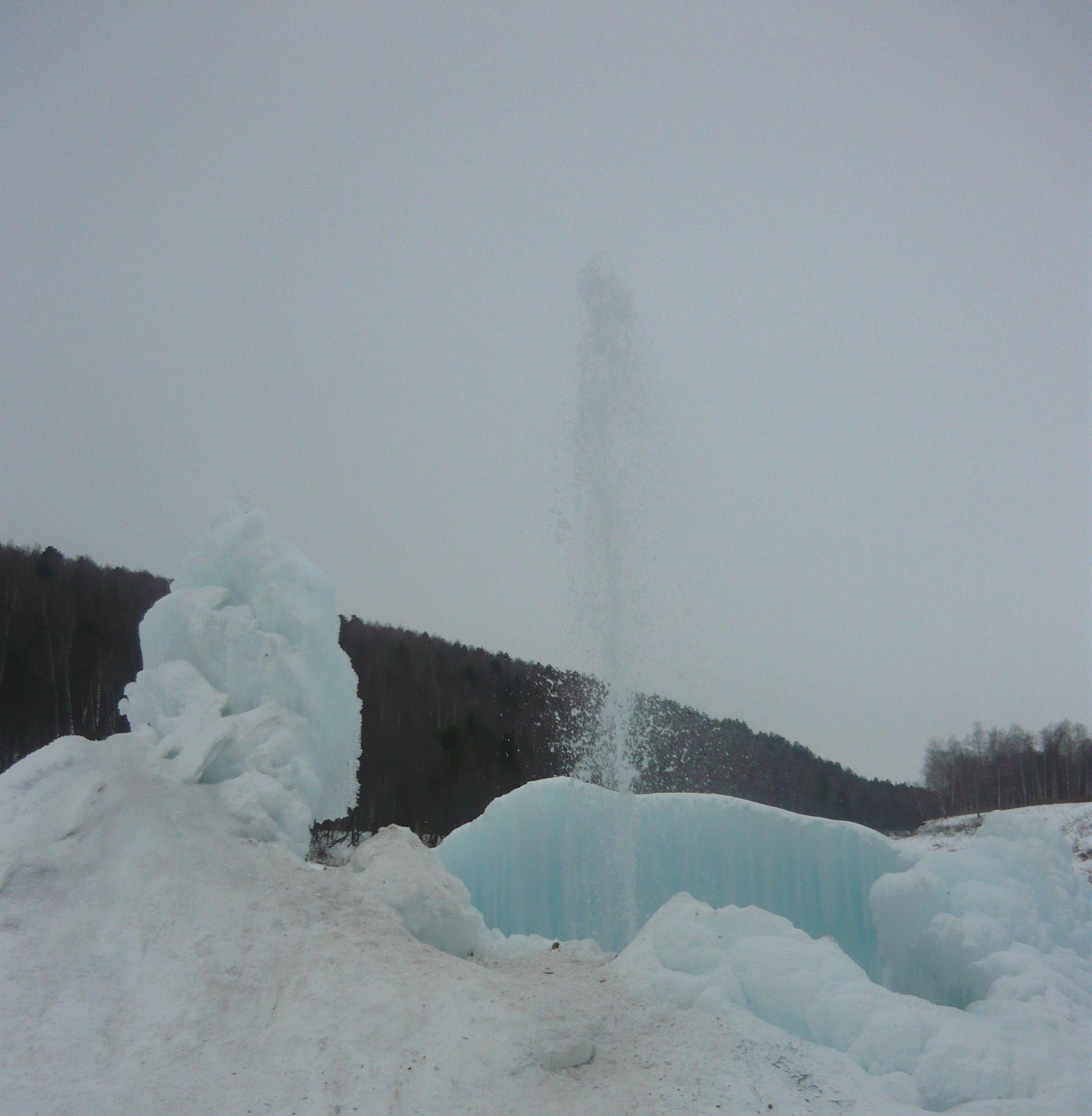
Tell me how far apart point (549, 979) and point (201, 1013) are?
2.74 meters

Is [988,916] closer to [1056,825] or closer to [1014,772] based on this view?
[1056,825]

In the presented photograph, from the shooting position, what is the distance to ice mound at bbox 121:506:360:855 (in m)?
8.33

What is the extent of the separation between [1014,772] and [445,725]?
37.6m

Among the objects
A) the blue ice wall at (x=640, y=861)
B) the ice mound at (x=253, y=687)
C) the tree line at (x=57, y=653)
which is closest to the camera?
the ice mound at (x=253, y=687)

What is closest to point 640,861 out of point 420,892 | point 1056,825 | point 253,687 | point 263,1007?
point 420,892

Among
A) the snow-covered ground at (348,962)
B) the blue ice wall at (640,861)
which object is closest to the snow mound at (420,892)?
the snow-covered ground at (348,962)

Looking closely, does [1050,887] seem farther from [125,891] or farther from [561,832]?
[125,891]

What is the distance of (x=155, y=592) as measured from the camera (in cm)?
3397

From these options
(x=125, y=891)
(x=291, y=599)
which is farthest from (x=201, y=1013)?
(x=291, y=599)

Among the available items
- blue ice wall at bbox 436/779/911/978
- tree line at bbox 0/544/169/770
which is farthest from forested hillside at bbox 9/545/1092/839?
blue ice wall at bbox 436/779/911/978

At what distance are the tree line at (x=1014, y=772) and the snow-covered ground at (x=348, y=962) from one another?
144 ft

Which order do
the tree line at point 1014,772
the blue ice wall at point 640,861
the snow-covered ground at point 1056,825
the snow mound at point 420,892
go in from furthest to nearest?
the tree line at point 1014,772, the snow-covered ground at point 1056,825, the blue ice wall at point 640,861, the snow mound at point 420,892

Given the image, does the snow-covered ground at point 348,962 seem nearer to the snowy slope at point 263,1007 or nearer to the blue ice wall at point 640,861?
the snowy slope at point 263,1007

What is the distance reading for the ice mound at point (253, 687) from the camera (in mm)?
8328
